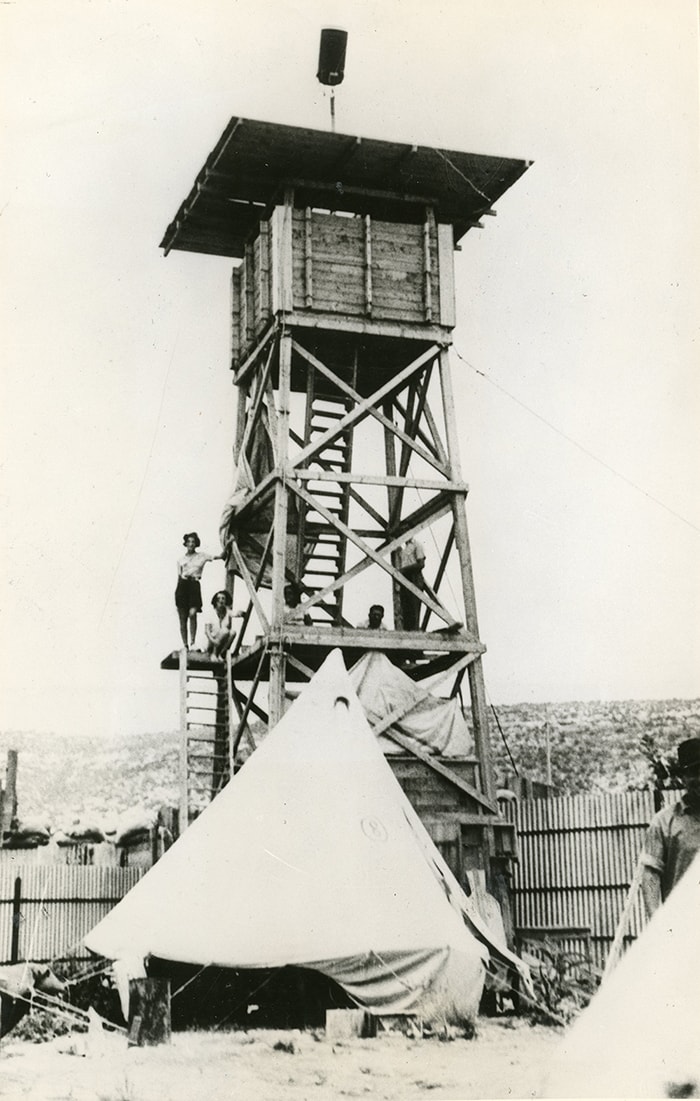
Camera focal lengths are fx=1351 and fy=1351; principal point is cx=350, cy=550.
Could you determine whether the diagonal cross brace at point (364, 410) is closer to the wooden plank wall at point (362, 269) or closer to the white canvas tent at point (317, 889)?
the wooden plank wall at point (362, 269)

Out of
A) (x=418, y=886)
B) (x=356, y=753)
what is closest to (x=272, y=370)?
(x=356, y=753)

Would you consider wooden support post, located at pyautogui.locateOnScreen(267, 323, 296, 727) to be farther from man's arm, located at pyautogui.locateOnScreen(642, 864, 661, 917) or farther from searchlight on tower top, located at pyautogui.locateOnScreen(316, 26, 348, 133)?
man's arm, located at pyautogui.locateOnScreen(642, 864, 661, 917)

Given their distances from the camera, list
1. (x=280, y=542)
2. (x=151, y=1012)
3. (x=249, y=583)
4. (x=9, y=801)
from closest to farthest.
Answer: (x=151, y=1012) < (x=280, y=542) < (x=249, y=583) < (x=9, y=801)

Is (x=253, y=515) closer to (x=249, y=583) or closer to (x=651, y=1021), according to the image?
(x=249, y=583)

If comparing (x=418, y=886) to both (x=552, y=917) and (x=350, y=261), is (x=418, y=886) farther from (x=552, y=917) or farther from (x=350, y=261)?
(x=350, y=261)

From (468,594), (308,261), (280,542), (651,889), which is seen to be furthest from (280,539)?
(651,889)

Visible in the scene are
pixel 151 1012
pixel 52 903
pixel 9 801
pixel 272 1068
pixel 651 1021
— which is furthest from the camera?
pixel 9 801

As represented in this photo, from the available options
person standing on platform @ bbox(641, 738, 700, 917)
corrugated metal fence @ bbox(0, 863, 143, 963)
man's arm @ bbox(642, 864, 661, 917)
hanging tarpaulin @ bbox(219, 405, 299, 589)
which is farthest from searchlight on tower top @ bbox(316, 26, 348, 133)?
corrugated metal fence @ bbox(0, 863, 143, 963)
